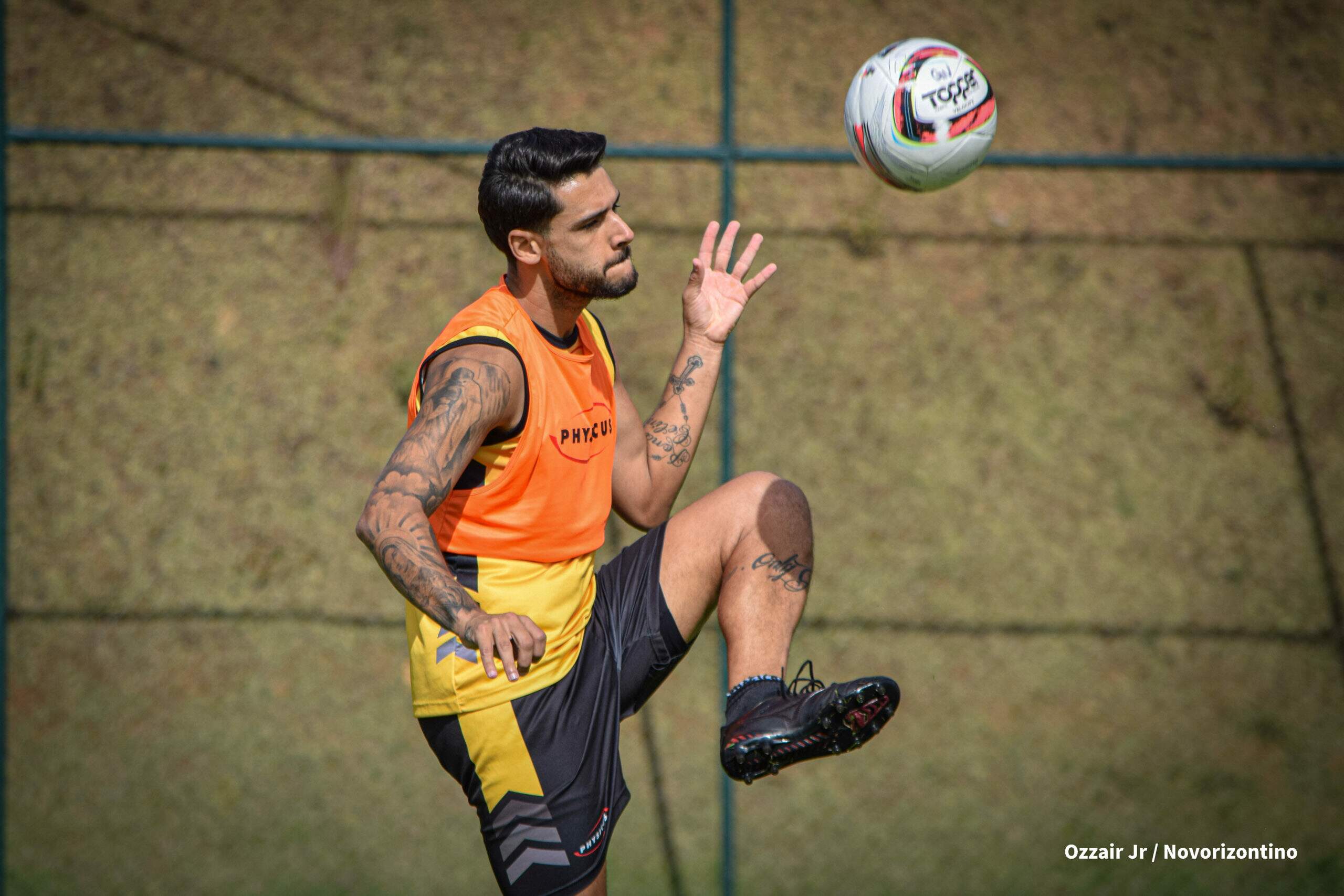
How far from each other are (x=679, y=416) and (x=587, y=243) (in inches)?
20.9

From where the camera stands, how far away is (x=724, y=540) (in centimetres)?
245

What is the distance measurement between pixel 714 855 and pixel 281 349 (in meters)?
2.58

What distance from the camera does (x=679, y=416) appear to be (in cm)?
268

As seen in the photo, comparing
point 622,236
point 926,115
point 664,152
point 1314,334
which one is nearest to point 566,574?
point 622,236

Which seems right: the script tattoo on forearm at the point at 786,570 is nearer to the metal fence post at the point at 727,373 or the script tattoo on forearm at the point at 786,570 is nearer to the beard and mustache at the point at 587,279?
the beard and mustache at the point at 587,279

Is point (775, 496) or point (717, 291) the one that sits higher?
point (717, 291)

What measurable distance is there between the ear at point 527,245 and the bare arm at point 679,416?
1.46 ft

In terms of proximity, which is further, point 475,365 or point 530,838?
point 530,838

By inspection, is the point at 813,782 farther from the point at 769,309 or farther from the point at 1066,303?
the point at 1066,303

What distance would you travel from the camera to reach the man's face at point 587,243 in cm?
234

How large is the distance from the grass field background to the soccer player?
1.65 metres

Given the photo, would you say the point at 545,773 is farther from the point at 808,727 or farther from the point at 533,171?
the point at 533,171

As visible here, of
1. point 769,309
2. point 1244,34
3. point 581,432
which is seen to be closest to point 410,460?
point 581,432

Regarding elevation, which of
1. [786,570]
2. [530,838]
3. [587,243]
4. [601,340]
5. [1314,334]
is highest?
[587,243]
